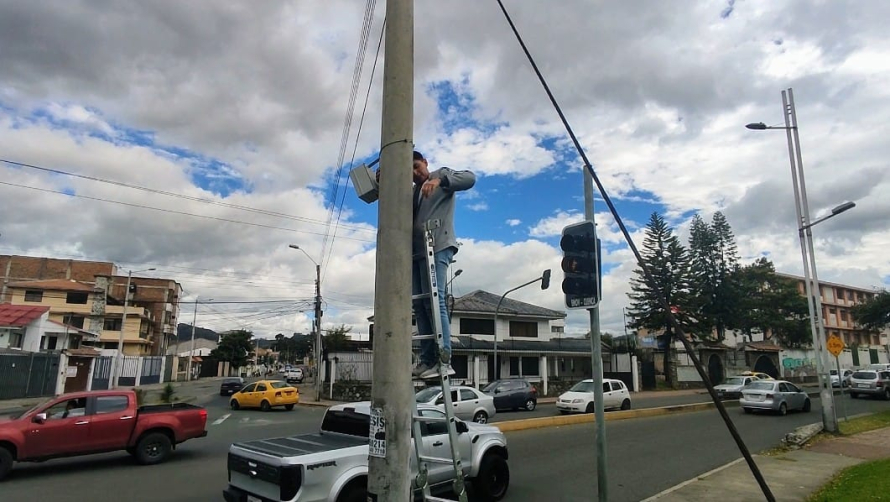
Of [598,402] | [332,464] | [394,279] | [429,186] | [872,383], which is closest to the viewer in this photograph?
[394,279]

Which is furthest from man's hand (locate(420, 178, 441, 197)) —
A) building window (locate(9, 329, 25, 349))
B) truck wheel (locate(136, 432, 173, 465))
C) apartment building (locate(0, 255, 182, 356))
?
apartment building (locate(0, 255, 182, 356))

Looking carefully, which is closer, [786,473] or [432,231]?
[432,231]

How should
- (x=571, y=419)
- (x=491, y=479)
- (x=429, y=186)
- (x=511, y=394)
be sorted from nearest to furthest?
(x=429, y=186)
(x=491, y=479)
(x=571, y=419)
(x=511, y=394)

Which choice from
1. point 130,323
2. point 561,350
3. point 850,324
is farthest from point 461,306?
point 850,324

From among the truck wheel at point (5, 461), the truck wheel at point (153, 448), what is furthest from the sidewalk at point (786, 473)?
the truck wheel at point (5, 461)

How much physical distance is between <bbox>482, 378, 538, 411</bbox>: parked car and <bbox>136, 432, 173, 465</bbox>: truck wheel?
15771 mm

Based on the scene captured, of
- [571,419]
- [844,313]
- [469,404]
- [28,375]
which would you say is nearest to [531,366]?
[571,419]

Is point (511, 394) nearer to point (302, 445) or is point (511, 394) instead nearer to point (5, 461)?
point (5, 461)

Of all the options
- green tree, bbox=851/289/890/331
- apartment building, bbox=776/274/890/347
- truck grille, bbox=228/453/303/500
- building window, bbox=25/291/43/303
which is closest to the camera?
truck grille, bbox=228/453/303/500

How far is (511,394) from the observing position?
1014 inches

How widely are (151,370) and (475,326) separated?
35.8 meters

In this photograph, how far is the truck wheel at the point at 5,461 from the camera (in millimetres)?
9906

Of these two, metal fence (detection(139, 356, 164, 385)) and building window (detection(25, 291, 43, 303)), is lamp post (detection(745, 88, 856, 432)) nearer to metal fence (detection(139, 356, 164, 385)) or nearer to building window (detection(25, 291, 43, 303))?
metal fence (detection(139, 356, 164, 385))

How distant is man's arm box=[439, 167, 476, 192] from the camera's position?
13.9 feet
